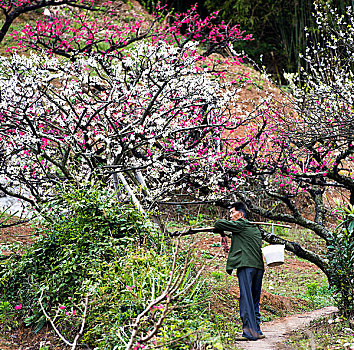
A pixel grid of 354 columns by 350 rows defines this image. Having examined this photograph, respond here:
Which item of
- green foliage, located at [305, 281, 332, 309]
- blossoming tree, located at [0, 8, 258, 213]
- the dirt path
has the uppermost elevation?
blossoming tree, located at [0, 8, 258, 213]

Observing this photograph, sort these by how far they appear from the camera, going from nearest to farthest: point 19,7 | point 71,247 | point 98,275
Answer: point 98,275 < point 71,247 < point 19,7

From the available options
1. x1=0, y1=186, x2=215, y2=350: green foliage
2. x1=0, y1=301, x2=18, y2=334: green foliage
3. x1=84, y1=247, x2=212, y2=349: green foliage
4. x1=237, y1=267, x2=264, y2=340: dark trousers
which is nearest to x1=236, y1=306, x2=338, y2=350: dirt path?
x1=237, y1=267, x2=264, y2=340: dark trousers

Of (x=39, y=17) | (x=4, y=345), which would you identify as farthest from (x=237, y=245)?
(x=39, y=17)

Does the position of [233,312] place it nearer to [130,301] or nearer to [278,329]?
[278,329]

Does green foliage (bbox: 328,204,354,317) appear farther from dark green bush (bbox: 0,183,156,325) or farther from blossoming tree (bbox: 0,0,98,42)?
blossoming tree (bbox: 0,0,98,42)

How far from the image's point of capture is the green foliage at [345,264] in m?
5.14

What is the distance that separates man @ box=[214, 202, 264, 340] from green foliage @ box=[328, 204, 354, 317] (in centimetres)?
112

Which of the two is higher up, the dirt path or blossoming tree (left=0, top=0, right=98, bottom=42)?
blossoming tree (left=0, top=0, right=98, bottom=42)

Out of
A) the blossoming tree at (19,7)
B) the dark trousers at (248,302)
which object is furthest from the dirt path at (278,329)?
the blossoming tree at (19,7)

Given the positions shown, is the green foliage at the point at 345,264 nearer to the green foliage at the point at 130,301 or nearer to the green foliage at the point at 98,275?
the green foliage at the point at 98,275

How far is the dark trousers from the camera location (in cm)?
491

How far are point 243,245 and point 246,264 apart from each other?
0.80 ft

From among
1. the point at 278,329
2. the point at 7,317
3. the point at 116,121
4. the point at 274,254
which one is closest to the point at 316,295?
the point at 278,329

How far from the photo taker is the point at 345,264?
5188mm
